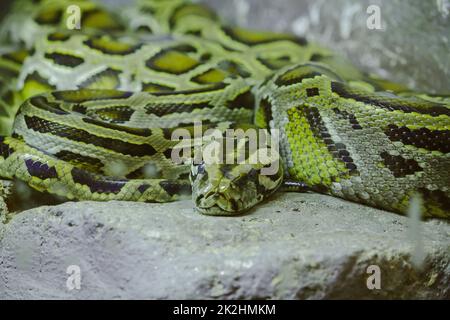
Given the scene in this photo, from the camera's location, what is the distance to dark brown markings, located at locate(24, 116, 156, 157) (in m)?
3.59

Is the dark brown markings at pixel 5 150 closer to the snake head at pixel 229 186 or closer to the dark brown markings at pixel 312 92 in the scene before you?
the snake head at pixel 229 186

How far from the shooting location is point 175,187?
3393mm

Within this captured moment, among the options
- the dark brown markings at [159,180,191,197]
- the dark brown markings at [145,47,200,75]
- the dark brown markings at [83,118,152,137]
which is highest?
the dark brown markings at [145,47,200,75]

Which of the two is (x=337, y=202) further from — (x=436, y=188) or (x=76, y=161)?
(x=76, y=161)

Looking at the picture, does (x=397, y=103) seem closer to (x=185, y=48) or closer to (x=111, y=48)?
(x=185, y=48)

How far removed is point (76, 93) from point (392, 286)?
10.1 ft

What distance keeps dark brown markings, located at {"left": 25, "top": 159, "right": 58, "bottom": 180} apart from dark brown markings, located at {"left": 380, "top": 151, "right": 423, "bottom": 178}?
7.25ft

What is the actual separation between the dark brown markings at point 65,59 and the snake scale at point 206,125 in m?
0.01

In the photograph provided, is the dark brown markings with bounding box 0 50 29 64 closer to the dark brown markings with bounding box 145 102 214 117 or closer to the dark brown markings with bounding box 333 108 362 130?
the dark brown markings with bounding box 145 102 214 117

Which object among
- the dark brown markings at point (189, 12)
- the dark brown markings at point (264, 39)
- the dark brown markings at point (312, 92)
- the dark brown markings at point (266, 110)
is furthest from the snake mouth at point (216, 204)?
the dark brown markings at point (189, 12)

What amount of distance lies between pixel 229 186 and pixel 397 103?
49.3 inches

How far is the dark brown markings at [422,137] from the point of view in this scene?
311 centimetres

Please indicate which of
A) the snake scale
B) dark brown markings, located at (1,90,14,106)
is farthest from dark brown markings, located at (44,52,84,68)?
dark brown markings, located at (1,90,14,106)

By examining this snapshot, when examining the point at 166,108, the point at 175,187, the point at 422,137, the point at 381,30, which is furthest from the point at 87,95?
the point at 381,30
